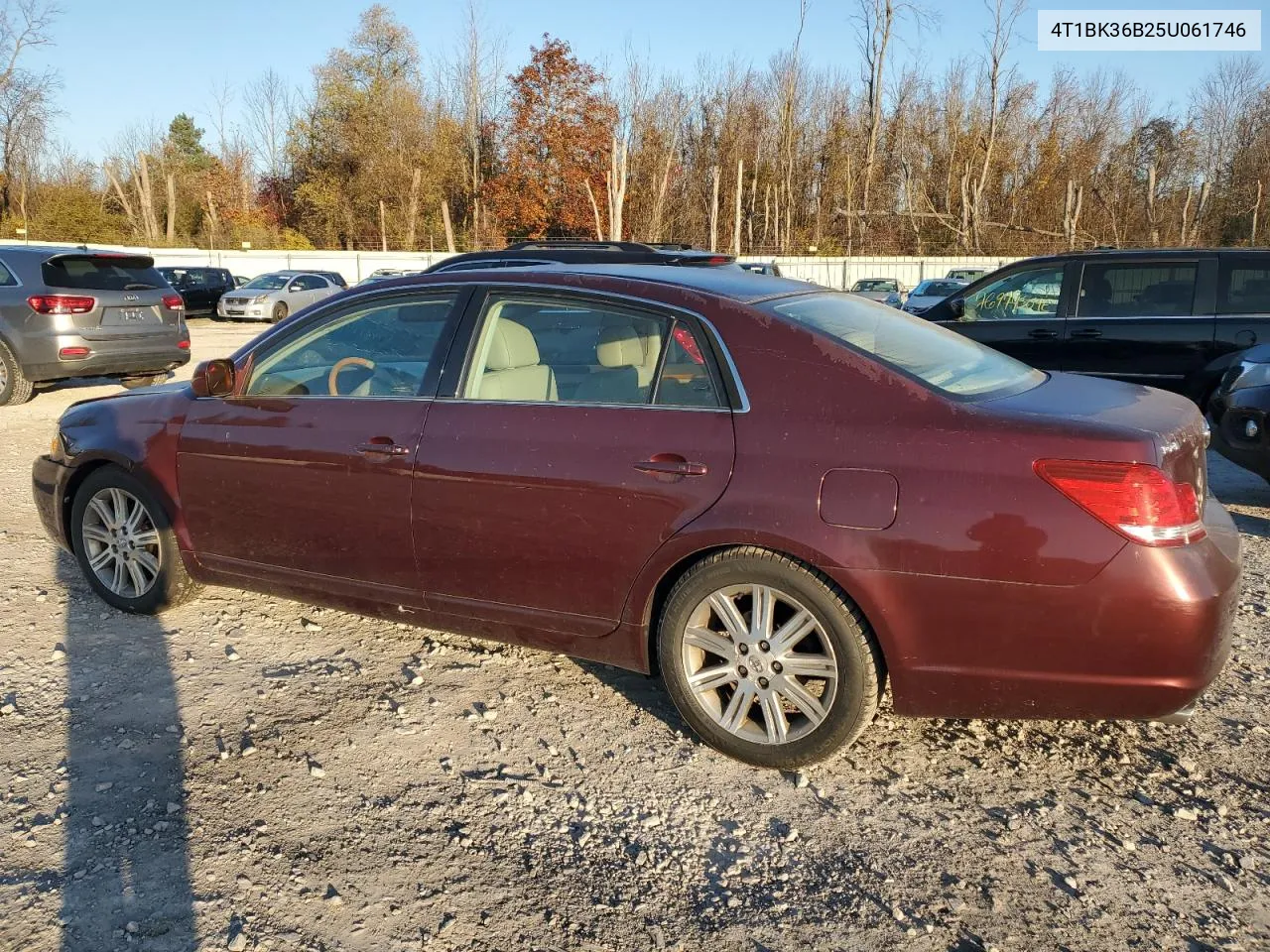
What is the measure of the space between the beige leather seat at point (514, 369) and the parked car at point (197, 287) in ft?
90.8

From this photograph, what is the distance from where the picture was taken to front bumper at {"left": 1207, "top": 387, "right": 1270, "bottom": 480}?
19.2 feet

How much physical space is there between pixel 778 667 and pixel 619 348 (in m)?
1.21

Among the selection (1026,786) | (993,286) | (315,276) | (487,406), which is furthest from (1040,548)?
(315,276)

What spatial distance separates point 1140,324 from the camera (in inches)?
318

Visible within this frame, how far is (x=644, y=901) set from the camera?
259cm

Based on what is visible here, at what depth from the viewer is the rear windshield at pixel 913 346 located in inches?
128

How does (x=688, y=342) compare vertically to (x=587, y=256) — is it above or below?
below

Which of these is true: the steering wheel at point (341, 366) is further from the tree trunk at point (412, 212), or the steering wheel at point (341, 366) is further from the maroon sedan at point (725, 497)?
the tree trunk at point (412, 212)

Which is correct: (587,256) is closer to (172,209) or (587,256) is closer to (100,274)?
(100,274)

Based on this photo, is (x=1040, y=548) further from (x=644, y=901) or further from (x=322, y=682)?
(x=322, y=682)

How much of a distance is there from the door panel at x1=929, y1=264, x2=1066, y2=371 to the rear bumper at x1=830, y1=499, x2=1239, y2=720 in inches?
227

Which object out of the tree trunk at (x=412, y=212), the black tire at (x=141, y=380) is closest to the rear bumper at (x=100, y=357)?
the black tire at (x=141, y=380)

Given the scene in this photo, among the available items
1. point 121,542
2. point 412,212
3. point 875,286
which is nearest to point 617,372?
point 121,542

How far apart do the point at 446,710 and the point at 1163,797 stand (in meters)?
2.41
